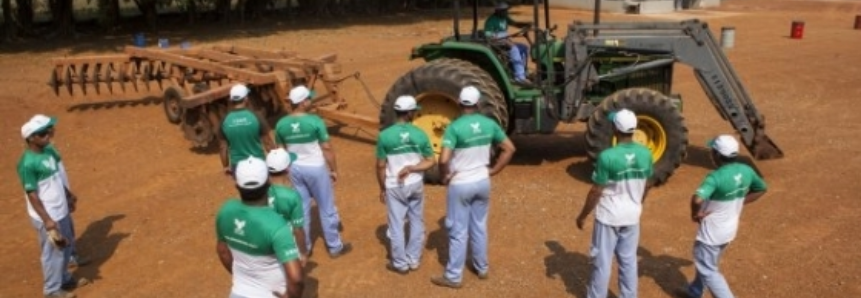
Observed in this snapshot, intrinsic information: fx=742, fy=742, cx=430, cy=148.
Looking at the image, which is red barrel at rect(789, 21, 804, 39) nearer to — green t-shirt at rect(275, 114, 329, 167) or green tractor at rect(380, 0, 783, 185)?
green tractor at rect(380, 0, 783, 185)

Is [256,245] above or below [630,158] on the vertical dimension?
below

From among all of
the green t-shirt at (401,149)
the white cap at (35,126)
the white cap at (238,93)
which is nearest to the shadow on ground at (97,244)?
the white cap at (35,126)

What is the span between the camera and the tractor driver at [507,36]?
8750 millimetres

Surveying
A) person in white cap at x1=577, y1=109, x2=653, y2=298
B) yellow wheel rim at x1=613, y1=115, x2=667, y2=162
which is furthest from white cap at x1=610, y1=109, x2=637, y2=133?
yellow wheel rim at x1=613, y1=115, x2=667, y2=162

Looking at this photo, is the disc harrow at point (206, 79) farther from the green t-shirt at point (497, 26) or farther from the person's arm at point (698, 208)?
the person's arm at point (698, 208)

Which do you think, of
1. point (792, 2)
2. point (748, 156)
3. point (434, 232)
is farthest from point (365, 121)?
point (792, 2)

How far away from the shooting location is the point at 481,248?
5.96 meters

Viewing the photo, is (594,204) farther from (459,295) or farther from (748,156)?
(748,156)

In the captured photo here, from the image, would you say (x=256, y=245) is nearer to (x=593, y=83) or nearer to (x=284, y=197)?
(x=284, y=197)

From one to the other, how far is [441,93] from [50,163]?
4.10m

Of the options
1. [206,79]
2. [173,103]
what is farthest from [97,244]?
[206,79]

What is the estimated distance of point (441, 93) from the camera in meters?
8.39

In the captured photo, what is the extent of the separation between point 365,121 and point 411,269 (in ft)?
12.4

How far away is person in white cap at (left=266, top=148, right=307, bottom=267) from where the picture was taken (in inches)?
179
